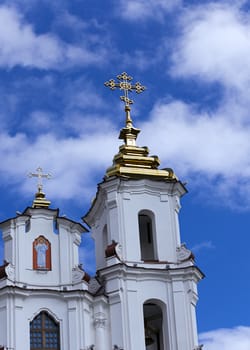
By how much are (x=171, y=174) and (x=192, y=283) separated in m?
4.09

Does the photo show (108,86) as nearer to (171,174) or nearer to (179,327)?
(171,174)

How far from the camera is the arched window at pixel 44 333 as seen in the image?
31.6 m

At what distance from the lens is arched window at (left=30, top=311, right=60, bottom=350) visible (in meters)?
31.6

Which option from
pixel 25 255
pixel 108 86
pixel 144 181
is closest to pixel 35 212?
pixel 25 255

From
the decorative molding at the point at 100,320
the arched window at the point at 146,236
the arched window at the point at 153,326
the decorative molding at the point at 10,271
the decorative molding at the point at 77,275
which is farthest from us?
the arched window at the point at 146,236

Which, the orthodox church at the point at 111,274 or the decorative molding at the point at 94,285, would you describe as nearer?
the orthodox church at the point at 111,274

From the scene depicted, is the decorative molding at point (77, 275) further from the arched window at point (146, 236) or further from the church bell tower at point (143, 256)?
the arched window at point (146, 236)

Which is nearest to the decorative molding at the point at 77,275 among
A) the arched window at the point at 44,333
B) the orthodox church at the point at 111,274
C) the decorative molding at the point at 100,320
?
the orthodox church at the point at 111,274

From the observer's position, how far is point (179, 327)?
32812 millimetres

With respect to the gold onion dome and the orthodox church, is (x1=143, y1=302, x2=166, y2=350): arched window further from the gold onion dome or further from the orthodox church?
the gold onion dome

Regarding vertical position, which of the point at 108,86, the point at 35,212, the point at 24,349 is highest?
the point at 108,86

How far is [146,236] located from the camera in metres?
36.2

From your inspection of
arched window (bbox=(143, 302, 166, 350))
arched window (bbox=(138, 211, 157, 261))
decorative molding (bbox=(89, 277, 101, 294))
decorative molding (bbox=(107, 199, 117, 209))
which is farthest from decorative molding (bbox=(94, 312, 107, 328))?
decorative molding (bbox=(107, 199, 117, 209))

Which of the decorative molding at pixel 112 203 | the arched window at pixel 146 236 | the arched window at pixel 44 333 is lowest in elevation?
the arched window at pixel 44 333
